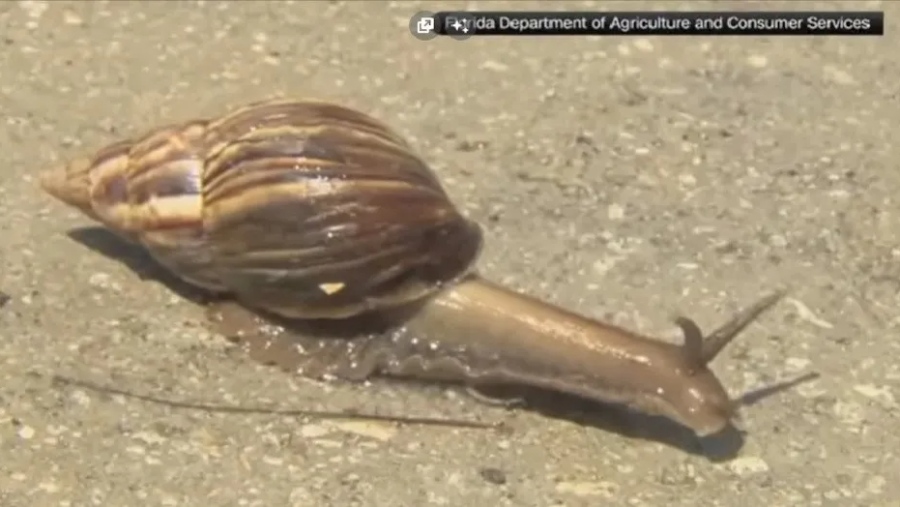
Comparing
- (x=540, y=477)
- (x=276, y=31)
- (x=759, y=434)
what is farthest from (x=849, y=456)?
(x=276, y=31)

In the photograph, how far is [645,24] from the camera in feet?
13.4

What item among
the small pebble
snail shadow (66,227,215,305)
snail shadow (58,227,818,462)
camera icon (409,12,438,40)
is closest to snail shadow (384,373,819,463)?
snail shadow (58,227,818,462)

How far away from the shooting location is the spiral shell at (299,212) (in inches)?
111

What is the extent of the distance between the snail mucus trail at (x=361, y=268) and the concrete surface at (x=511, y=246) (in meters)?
0.08

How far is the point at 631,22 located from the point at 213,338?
155 centimetres

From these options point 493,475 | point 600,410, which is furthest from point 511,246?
point 493,475

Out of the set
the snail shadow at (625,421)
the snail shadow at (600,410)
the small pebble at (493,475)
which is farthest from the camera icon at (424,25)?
the small pebble at (493,475)

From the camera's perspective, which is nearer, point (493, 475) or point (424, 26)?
point (493, 475)

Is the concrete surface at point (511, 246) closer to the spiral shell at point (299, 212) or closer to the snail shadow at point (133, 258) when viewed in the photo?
the snail shadow at point (133, 258)

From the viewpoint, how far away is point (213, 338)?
300 centimetres

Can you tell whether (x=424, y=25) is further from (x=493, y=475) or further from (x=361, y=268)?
(x=493, y=475)

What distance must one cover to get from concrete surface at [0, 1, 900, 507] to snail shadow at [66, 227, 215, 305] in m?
0.03

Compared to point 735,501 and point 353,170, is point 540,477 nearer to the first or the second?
point 735,501

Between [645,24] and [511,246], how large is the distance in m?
1.01
